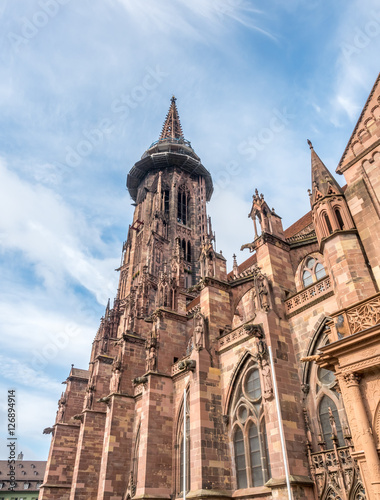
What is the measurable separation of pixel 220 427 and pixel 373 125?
1245cm

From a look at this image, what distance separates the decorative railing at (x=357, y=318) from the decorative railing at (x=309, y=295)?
409 centimetres

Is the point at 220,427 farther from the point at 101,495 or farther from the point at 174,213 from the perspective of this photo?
the point at 174,213

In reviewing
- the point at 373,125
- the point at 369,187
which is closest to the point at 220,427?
the point at 369,187

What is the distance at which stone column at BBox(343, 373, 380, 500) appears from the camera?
6.78 metres

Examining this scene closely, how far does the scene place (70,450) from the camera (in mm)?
29688

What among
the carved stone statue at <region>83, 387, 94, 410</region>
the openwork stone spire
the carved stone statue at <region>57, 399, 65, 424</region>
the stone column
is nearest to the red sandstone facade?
the stone column

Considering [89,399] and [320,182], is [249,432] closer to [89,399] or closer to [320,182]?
[320,182]

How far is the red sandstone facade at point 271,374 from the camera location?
27.6ft

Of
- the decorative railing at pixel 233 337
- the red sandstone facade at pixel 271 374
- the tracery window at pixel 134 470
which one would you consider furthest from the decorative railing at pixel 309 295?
the tracery window at pixel 134 470

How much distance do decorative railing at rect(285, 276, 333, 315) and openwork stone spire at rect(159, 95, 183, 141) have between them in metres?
46.4

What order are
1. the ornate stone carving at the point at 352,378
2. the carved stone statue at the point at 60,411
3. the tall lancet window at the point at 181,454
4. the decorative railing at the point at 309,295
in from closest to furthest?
the ornate stone carving at the point at 352,378
the decorative railing at the point at 309,295
the tall lancet window at the point at 181,454
the carved stone statue at the point at 60,411

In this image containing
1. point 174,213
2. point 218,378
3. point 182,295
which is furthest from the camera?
point 174,213

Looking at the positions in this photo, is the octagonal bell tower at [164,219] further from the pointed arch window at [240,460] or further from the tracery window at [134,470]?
the pointed arch window at [240,460]

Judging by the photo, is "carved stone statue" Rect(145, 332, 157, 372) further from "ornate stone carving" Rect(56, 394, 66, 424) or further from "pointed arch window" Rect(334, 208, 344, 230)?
"ornate stone carving" Rect(56, 394, 66, 424)
